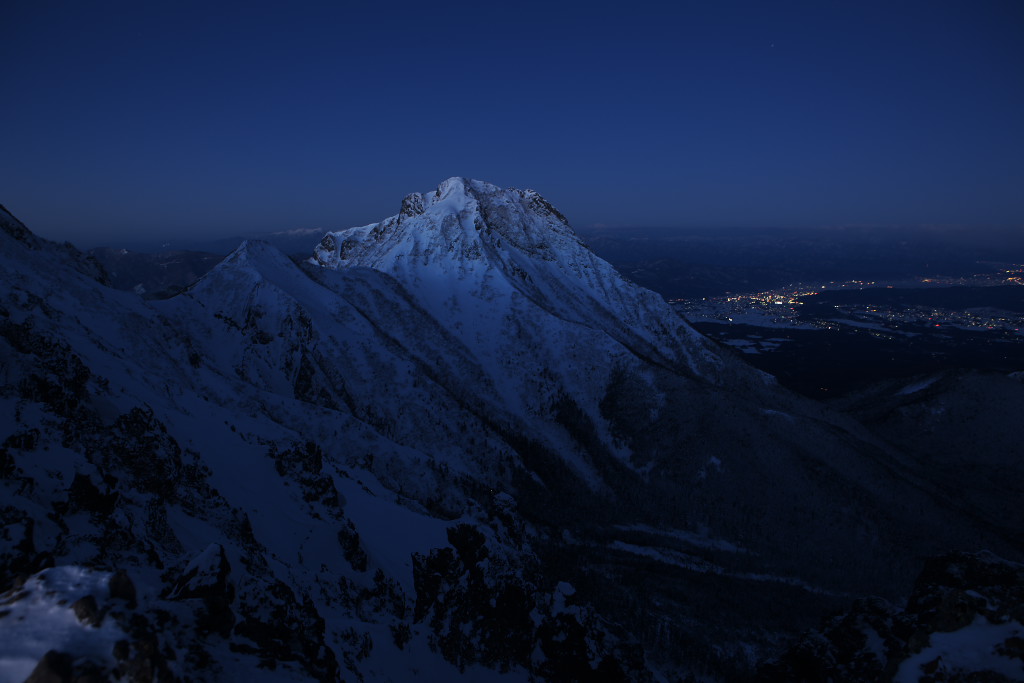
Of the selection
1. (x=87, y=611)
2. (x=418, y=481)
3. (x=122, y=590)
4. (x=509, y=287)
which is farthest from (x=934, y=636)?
(x=509, y=287)

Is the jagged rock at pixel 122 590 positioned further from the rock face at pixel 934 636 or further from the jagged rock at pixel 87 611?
the rock face at pixel 934 636

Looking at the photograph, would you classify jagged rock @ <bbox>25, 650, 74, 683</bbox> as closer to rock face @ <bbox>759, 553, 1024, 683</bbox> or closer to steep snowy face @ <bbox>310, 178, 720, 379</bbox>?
rock face @ <bbox>759, 553, 1024, 683</bbox>

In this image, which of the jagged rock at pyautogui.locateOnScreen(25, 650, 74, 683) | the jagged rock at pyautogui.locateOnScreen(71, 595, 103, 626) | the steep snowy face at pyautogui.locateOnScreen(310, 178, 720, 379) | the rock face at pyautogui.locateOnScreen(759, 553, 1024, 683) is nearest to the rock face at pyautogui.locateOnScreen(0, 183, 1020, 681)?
the jagged rock at pyautogui.locateOnScreen(71, 595, 103, 626)

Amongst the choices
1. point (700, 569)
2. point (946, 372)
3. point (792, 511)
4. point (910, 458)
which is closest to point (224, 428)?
point (700, 569)

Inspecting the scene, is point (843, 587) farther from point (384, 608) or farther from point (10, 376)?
point (10, 376)

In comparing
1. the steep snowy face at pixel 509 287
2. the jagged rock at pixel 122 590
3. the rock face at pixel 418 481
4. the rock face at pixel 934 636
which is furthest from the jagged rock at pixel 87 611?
the steep snowy face at pixel 509 287

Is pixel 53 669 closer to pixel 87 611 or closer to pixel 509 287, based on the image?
pixel 87 611
